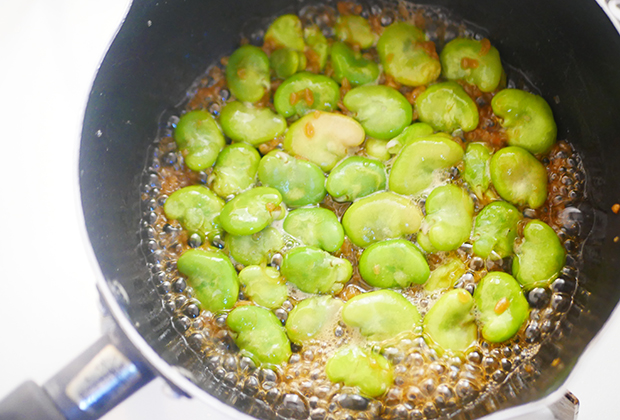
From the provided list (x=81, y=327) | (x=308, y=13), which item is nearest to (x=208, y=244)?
(x=81, y=327)

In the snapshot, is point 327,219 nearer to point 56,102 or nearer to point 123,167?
point 123,167

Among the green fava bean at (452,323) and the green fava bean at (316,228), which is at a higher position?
the green fava bean at (452,323)

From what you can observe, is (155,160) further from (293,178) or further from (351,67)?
(351,67)

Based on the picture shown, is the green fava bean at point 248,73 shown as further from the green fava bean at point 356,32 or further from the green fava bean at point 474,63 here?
the green fava bean at point 474,63

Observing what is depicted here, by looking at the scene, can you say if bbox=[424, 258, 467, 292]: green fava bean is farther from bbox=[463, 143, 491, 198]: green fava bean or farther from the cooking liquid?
bbox=[463, 143, 491, 198]: green fava bean

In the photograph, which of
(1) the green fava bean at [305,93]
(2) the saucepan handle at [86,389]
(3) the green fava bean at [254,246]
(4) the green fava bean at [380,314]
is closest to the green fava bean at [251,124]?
(1) the green fava bean at [305,93]

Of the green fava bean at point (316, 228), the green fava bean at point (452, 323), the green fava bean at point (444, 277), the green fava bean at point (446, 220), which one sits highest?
the green fava bean at point (446, 220)
